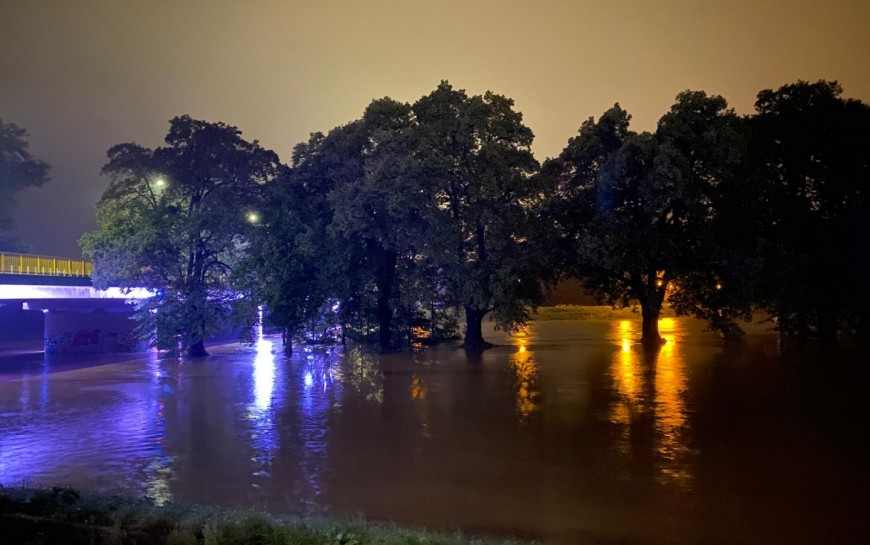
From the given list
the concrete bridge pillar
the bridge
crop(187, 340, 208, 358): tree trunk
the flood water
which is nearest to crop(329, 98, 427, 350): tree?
the flood water

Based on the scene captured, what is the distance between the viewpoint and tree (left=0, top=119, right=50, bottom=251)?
5672 cm

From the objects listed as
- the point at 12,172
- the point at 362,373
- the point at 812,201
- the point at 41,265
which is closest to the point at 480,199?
the point at 362,373

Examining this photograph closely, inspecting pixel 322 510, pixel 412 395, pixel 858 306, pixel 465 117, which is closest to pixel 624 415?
pixel 412 395

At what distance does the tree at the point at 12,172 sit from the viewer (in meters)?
56.7

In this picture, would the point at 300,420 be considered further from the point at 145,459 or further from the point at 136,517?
the point at 136,517

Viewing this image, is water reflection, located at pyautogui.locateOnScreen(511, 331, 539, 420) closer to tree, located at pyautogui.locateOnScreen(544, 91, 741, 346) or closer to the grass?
tree, located at pyautogui.locateOnScreen(544, 91, 741, 346)

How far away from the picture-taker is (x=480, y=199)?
33219 millimetres

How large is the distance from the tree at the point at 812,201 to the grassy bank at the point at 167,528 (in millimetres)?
31002

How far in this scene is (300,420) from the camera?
1839cm

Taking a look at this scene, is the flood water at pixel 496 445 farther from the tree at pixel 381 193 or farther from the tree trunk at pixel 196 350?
the tree trunk at pixel 196 350

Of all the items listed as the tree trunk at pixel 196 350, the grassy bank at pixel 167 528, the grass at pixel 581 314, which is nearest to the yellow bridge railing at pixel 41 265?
the tree trunk at pixel 196 350

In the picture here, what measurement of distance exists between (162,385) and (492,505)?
19.8m

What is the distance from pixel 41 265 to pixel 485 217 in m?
22.7

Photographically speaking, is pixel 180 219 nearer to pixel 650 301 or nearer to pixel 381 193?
pixel 381 193
